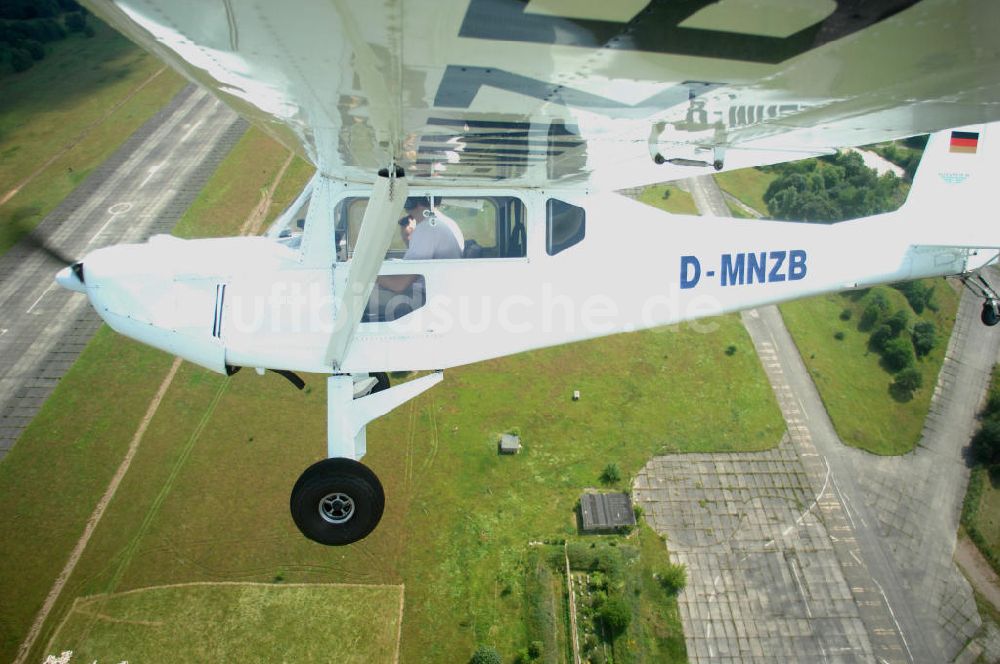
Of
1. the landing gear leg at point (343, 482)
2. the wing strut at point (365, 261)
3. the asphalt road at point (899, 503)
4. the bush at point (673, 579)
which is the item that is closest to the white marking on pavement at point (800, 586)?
the asphalt road at point (899, 503)

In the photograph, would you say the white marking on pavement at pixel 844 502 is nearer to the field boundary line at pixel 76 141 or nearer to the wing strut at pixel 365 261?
the wing strut at pixel 365 261

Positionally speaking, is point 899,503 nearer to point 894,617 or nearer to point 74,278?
point 894,617

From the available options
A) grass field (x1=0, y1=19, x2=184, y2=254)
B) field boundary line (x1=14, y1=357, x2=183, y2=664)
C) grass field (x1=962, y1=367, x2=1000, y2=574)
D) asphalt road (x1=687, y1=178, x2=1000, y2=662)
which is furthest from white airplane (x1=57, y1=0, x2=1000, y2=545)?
grass field (x1=0, y1=19, x2=184, y2=254)

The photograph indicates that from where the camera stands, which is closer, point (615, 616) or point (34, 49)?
point (615, 616)

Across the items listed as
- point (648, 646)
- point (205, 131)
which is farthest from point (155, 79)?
point (648, 646)

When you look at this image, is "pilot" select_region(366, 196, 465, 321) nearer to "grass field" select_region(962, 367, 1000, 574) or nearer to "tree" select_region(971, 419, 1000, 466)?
"grass field" select_region(962, 367, 1000, 574)

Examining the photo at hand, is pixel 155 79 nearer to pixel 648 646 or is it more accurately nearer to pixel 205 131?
pixel 205 131

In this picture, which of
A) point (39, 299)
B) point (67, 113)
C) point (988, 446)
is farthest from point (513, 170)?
point (67, 113)
